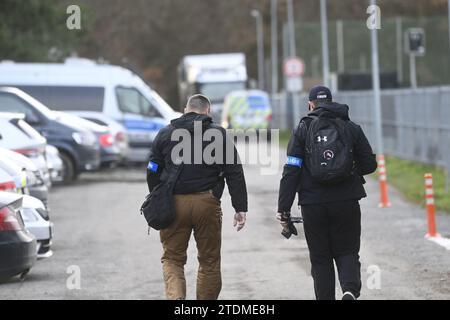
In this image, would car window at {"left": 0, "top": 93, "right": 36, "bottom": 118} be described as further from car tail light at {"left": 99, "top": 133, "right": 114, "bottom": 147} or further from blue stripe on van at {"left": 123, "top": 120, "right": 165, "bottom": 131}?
blue stripe on van at {"left": 123, "top": 120, "right": 165, "bottom": 131}

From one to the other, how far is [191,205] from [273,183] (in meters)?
17.1

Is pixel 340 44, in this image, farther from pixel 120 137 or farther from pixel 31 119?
pixel 31 119

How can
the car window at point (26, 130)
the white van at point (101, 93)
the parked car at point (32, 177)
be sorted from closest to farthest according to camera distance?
the parked car at point (32, 177) → the car window at point (26, 130) → the white van at point (101, 93)

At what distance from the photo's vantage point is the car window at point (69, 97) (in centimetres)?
3109

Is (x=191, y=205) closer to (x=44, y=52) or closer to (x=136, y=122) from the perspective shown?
(x=136, y=122)

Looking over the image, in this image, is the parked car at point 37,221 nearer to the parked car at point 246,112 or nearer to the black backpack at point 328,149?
the black backpack at point 328,149

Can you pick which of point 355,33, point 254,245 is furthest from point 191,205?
point 355,33

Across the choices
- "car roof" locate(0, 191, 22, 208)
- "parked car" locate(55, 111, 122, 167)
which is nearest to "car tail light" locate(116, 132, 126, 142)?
"parked car" locate(55, 111, 122, 167)

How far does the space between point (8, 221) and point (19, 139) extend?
10.6m

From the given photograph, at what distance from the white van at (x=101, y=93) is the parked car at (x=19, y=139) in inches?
363

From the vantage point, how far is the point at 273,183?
27.3 metres

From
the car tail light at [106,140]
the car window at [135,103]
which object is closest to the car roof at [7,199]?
the car tail light at [106,140]

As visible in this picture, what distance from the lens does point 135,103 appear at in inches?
1245
